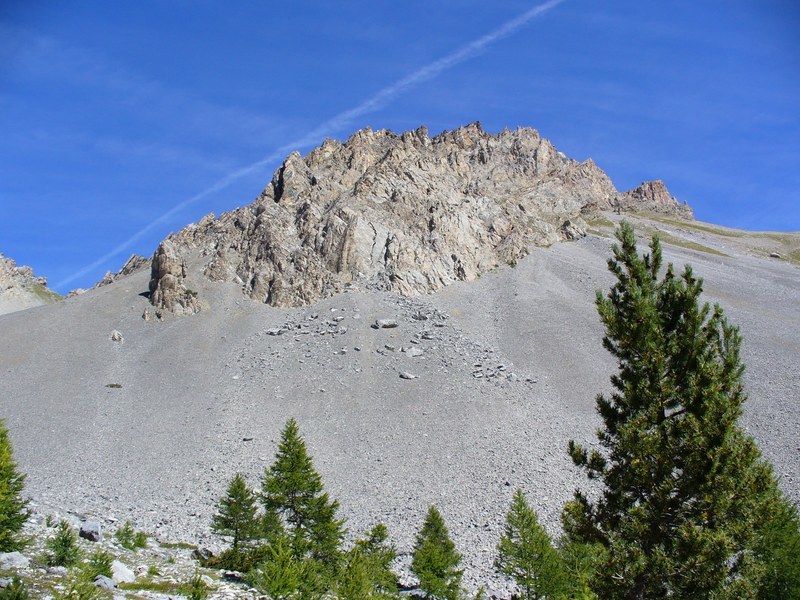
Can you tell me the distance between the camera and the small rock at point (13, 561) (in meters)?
18.0

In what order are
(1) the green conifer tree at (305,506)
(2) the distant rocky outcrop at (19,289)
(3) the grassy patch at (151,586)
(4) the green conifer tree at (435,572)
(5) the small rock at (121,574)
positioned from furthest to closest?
(2) the distant rocky outcrop at (19,289), (1) the green conifer tree at (305,506), (4) the green conifer tree at (435,572), (5) the small rock at (121,574), (3) the grassy patch at (151,586)

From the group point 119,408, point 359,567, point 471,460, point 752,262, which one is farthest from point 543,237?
point 359,567

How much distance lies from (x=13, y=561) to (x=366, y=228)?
81.7m

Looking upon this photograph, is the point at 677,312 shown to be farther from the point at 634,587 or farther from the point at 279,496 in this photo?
the point at 279,496

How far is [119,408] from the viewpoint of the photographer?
6112cm

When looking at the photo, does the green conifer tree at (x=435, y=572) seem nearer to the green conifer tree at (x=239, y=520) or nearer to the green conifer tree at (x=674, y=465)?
the green conifer tree at (x=239, y=520)

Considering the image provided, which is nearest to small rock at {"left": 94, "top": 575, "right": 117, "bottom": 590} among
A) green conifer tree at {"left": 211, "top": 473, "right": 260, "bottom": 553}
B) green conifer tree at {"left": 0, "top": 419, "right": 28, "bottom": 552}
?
green conifer tree at {"left": 0, "top": 419, "right": 28, "bottom": 552}

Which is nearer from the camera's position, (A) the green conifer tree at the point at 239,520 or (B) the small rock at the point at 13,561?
(B) the small rock at the point at 13,561

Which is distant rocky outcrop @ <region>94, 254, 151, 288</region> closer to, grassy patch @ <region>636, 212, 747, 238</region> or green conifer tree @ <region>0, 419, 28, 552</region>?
green conifer tree @ <region>0, 419, 28, 552</region>

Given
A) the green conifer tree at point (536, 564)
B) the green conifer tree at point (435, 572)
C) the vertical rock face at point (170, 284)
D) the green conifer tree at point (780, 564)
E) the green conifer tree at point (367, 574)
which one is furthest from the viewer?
the vertical rock face at point (170, 284)

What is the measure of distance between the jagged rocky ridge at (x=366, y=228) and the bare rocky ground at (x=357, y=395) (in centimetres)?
383

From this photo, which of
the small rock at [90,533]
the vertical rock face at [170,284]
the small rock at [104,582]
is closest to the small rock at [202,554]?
the small rock at [90,533]

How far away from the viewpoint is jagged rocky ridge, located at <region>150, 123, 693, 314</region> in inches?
3524

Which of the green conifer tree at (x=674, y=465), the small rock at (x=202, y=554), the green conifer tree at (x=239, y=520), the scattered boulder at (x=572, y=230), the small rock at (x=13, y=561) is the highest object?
the scattered boulder at (x=572, y=230)
